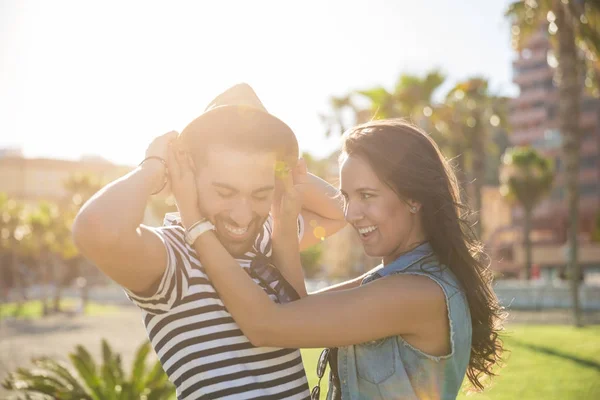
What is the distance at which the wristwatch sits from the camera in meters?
2.43

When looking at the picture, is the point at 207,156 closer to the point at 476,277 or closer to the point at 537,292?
the point at 476,277

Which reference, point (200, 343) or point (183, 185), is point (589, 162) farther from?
point (200, 343)

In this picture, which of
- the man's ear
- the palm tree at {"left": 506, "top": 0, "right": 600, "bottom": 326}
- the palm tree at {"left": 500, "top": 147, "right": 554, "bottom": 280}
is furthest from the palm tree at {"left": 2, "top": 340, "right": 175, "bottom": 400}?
the palm tree at {"left": 500, "top": 147, "right": 554, "bottom": 280}

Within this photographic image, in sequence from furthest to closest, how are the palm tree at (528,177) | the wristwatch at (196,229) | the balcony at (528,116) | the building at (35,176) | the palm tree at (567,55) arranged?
1. the building at (35,176)
2. the balcony at (528,116)
3. the palm tree at (528,177)
4. the palm tree at (567,55)
5. the wristwatch at (196,229)

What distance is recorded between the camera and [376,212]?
265cm

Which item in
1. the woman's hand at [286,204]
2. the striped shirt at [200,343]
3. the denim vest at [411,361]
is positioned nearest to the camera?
the striped shirt at [200,343]

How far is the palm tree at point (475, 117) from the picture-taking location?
31.9 meters

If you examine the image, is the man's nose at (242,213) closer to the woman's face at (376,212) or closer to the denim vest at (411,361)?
the woman's face at (376,212)

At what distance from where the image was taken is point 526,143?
84188 mm

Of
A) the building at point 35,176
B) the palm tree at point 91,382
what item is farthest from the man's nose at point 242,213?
the building at point 35,176

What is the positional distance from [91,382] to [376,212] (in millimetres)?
7507

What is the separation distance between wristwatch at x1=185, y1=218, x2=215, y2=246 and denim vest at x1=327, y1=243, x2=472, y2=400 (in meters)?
0.68

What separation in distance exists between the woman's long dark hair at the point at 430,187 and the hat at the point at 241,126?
0.94 ft

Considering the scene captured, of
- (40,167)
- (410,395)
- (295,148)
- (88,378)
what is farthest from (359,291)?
(40,167)
